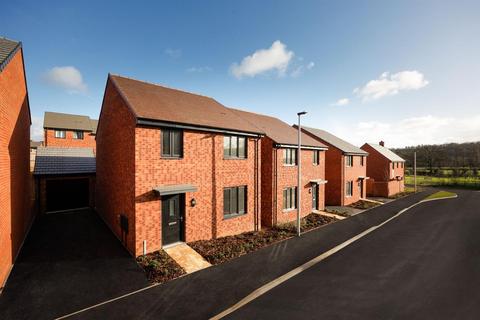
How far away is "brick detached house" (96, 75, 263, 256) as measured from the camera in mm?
9297

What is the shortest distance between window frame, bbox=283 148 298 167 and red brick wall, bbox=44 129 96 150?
102 feet

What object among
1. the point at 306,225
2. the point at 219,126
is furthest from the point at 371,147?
the point at 219,126

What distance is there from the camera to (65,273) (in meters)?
7.88

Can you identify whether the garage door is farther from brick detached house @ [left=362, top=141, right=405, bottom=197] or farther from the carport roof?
brick detached house @ [left=362, top=141, right=405, bottom=197]

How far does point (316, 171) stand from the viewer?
1917 cm

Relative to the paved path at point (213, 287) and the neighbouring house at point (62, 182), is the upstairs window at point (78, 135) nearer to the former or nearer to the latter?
the neighbouring house at point (62, 182)

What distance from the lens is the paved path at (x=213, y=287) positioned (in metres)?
5.98

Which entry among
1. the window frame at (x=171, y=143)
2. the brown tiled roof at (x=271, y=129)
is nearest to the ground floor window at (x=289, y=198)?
the brown tiled roof at (x=271, y=129)

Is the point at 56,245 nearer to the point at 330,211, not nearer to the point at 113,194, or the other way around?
the point at 113,194

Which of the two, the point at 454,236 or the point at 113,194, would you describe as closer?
Result: the point at 113,194

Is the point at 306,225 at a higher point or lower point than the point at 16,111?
lower

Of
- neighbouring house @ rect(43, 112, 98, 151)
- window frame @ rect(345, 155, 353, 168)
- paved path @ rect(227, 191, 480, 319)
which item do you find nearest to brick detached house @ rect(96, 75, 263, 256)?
paved path @ rect(227, 191, 480, 319)

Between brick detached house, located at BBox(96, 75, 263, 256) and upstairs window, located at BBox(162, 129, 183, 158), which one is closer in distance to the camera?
brick detached house, located at BBox(96, 75, 263, 256)

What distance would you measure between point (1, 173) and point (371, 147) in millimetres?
39252
